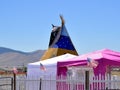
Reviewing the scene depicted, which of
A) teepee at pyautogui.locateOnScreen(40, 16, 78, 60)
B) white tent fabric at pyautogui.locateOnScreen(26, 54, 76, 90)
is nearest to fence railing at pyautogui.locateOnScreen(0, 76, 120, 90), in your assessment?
white tent fabric at pyautogui.locateOnScreen(26, 54, 76, 90)

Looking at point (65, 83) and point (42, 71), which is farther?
point (42, 71)

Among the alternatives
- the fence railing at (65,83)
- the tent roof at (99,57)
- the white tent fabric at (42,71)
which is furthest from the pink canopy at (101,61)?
the fence railing at (65,83)

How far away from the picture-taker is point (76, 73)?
18891mm

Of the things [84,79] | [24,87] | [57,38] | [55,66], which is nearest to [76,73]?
[55,66]

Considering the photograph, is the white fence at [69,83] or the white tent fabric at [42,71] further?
the white tent fabric at [42,71]

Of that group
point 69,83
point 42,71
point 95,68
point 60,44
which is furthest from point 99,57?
point 60,44

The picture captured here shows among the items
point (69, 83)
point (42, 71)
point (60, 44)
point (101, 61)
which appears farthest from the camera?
point (60, 44)

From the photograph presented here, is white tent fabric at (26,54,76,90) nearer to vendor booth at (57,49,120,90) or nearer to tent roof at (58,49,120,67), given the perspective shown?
vendor booth at (57,49,120,90)

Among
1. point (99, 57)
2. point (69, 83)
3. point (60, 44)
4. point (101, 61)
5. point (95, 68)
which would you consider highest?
point (60, 44)

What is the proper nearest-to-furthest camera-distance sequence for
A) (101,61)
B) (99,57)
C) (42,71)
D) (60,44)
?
(101,61) → (99,57) → (42,71) → (60,44)

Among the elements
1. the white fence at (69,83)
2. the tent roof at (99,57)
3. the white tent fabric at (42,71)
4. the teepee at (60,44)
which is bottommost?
the white fence at (69,83)

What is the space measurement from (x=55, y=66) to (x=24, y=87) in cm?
167

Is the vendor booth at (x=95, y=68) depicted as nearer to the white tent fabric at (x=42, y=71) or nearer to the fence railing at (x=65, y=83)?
the fence railing at (x=65, y=83)

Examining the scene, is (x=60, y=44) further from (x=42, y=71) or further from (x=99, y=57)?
(x=99, y=57)
